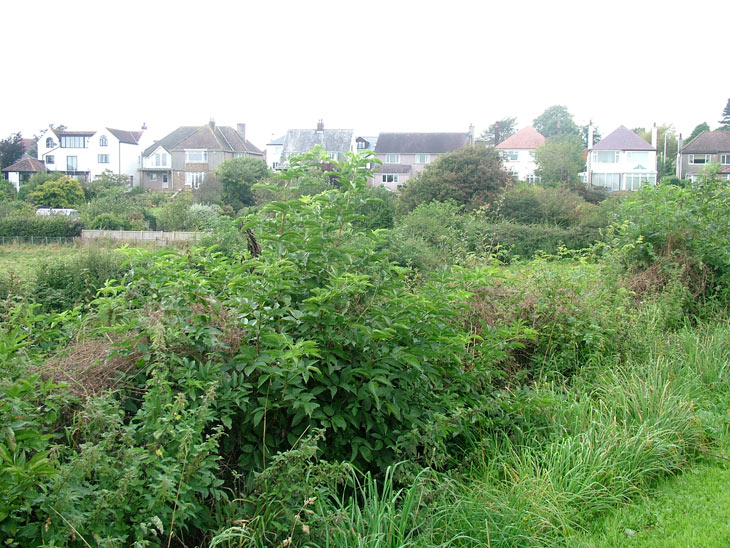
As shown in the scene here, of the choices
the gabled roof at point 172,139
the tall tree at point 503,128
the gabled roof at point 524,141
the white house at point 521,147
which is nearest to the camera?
the gabled roof at point 172,139

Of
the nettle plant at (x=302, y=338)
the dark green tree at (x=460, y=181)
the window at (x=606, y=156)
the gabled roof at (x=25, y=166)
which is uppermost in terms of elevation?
the window at (x=606, y=156)

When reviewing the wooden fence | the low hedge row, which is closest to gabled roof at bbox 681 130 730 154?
the wooden fence

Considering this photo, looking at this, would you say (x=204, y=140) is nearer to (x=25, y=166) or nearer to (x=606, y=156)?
(x=25, y=166)

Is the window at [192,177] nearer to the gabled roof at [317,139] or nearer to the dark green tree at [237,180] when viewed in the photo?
the gabled roof at [317,139]

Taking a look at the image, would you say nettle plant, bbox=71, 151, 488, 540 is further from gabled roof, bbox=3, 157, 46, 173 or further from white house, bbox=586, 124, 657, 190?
gabled roof, bbox=3, 157, 46, 173

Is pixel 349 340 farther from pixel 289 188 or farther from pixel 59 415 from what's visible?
pixel 59 415

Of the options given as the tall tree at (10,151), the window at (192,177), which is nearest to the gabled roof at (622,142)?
the window at (192,177)

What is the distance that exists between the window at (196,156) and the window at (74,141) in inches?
492

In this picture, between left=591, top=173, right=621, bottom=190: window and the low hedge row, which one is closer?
the low hedge row

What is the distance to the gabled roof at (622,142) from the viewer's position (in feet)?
207

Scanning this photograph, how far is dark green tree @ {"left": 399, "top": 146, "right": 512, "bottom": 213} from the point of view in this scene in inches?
1309

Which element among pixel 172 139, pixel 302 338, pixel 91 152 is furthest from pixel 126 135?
pixel 302 338

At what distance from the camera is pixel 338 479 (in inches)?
142

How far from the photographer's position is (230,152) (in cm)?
6800
